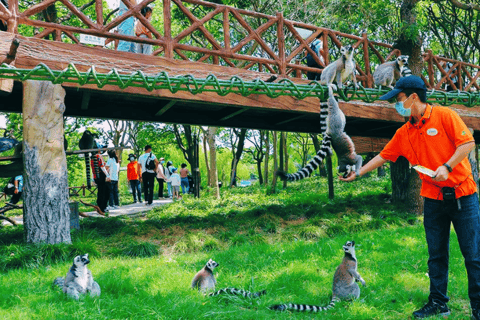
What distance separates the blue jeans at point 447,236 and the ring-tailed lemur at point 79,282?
383cm

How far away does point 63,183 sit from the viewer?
6.73m

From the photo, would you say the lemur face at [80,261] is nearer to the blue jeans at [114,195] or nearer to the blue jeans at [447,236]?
the blue jeans at [447,236]

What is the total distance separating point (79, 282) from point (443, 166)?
412 centimetres

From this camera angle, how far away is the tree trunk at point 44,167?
6453 millimetres

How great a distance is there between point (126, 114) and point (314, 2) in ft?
36.6

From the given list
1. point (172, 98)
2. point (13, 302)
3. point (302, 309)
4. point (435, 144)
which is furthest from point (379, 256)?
point (13, 302)

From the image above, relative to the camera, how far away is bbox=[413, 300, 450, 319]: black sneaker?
13.2ft

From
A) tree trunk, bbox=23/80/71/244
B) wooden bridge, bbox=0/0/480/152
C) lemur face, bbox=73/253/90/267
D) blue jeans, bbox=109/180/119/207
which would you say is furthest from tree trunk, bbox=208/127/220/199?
lemur face, bbox=73/253/90/267

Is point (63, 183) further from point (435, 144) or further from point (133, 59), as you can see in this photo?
point (435, 144)

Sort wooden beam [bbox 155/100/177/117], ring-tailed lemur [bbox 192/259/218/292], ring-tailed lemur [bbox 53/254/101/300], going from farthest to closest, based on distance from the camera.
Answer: wooden beam [bbox 155/100/177/117], ring-tailed lemur [bbox 192/259/218/292], ring-tailed lemur [bbox 53/254/101/300]

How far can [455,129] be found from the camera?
3541mm

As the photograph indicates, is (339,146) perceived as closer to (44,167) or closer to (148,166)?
(44,167)

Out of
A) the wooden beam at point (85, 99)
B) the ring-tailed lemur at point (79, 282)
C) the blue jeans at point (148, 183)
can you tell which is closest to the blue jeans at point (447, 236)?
the ring-tailed lemur at point (79, 282)

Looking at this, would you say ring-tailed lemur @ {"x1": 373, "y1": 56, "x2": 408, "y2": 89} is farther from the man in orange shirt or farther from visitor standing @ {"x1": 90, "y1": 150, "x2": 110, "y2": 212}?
visitor standing @ {"x1": 90, "y1": 150, "x2": 110, "y2": 212}
